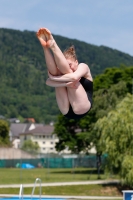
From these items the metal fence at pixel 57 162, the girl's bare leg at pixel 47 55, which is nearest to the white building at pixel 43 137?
the metal fence at pixel 57 162

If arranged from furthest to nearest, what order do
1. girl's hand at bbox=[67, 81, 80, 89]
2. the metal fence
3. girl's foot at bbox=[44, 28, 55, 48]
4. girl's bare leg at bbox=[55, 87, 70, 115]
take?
the metal fence → girl's bare leg at bbox=[55, 87, 70, 115] → girl's hand at bbox=[67, 81, 80, 89] → girl's foot at bbox=[44, 28, 55, 48]

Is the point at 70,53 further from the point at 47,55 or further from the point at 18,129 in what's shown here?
the point at 18,129

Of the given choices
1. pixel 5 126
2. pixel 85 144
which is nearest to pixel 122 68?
pixel 85 144

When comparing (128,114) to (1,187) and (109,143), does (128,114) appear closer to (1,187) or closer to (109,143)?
(109,143)

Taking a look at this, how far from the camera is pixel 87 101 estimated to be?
6672 mm

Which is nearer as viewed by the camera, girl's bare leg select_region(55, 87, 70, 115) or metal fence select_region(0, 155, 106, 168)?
girl's bare leg select_region(55, 87, 70, 115)

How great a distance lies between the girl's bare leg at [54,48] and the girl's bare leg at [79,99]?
0.32 m

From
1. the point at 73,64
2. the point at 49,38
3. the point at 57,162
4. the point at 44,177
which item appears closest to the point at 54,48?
the point at 49,38

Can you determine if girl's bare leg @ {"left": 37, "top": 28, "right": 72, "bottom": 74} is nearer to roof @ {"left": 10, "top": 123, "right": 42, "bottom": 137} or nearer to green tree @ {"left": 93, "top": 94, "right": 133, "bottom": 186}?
green tree @ {"left": 93, "top": 94, "right": 133, "bottom": 186}

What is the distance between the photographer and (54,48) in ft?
20.2

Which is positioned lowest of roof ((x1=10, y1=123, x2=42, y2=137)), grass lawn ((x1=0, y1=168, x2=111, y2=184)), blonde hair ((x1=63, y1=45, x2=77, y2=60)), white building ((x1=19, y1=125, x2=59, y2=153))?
grass lawn ((x1=0, y1=168, x2=111, y2=184))

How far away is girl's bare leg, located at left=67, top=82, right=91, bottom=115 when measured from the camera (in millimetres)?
6594

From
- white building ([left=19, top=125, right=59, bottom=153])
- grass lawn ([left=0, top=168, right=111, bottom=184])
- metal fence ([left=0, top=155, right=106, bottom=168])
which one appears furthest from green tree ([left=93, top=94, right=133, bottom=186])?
white building ([left=19, top=125, right=59, bottom=153])

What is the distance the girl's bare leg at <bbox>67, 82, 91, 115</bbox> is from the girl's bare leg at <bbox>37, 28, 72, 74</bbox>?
0.32 metres
